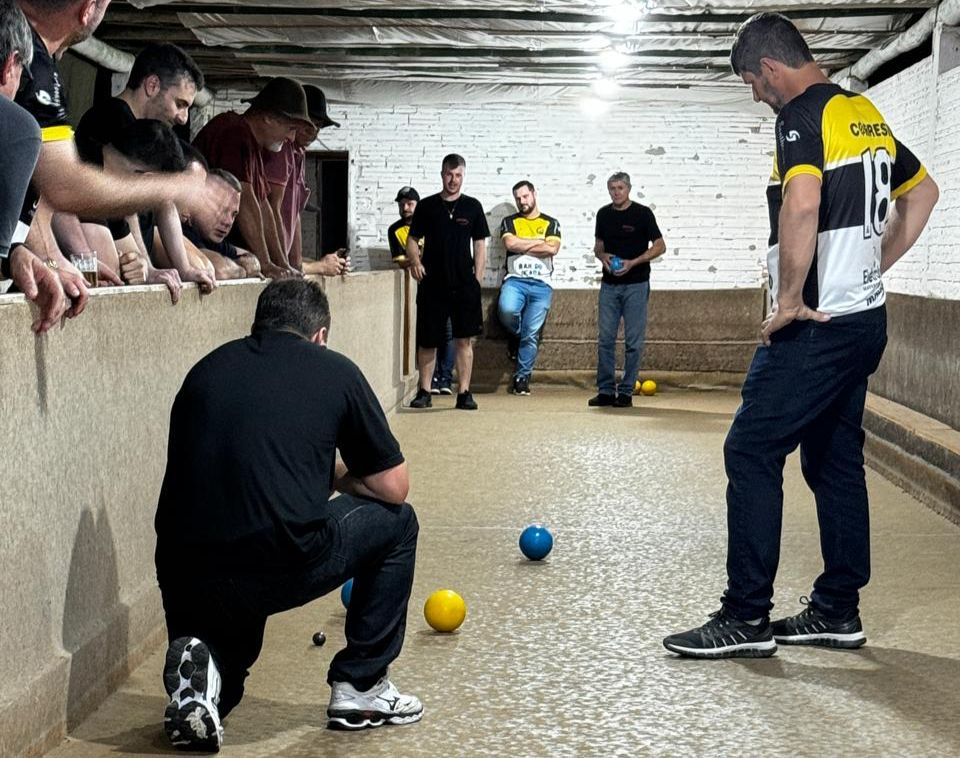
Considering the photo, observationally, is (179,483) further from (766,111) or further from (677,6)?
(766,111)

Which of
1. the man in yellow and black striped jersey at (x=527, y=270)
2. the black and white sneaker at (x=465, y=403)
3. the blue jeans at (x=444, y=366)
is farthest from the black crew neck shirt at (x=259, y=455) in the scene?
the man in yellow and black striped jersey at (x=527, y=270)

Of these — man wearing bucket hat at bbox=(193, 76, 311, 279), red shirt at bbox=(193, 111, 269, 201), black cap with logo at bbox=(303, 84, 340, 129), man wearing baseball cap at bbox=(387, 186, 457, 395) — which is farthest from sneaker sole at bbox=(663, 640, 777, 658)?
man wearing baseball cap at bbox=(387, 186, 457, 395)

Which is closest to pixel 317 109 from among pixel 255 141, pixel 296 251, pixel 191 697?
pixel 255 141

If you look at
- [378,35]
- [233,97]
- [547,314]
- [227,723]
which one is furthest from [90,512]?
[233,97]

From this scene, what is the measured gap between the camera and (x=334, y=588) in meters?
3.50

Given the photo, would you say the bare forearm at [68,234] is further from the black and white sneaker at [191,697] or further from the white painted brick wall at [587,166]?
the white painted brick wall at [587,166]

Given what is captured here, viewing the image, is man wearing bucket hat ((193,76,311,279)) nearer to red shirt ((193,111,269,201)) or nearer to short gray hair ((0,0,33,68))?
red shirt ((193,111,269,201))

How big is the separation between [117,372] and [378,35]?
26.1ft

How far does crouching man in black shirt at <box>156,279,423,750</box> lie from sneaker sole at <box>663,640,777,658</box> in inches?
40.7

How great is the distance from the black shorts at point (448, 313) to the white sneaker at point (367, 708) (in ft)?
26.2

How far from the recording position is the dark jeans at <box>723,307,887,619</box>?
4250 millimetres

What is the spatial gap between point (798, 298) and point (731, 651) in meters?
1.11

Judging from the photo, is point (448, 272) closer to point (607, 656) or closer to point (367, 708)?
point (607, 656)

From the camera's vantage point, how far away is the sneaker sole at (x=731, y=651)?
4273mm
